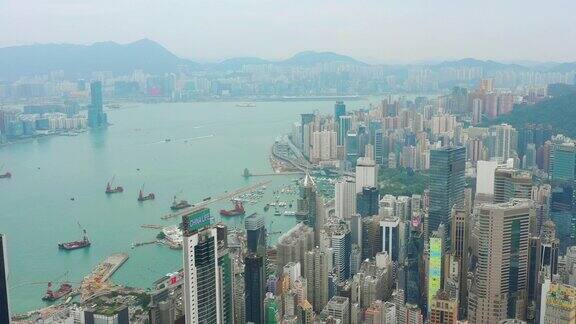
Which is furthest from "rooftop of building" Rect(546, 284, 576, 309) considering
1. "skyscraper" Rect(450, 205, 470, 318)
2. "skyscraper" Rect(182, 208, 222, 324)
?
"skyscraper" Rect(182, 208, 222, 324)

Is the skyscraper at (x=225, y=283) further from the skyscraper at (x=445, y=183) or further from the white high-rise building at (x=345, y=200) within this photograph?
the white high-rise building at (x=345, y=200)

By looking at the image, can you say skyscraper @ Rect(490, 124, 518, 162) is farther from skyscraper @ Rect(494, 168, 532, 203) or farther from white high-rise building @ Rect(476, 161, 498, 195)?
skyscraper @ Rect(494, 168, 532, 203)

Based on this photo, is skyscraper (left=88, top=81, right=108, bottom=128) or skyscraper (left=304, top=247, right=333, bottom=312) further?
skyscraper (left=88, top=81, right=108, bottom=128)

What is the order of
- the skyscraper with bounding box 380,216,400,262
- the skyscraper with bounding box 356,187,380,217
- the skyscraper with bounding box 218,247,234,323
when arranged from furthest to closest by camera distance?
1. the skyscraper with bounding box 356,187,380,217
2. the skyscraper with bounding box 380,216,400,262
3. the skyscraper with bounding box 218,247,234,323

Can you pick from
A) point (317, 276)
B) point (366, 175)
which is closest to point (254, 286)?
point (317, 276)

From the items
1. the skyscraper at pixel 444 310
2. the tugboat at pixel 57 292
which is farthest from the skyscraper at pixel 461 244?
the tugboat at pixel 57 292

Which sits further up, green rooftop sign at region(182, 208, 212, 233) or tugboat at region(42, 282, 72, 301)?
green rooftop sign at region(182, 208, 212, 233)

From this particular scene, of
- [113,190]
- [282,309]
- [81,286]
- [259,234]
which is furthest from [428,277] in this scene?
[113,190]
